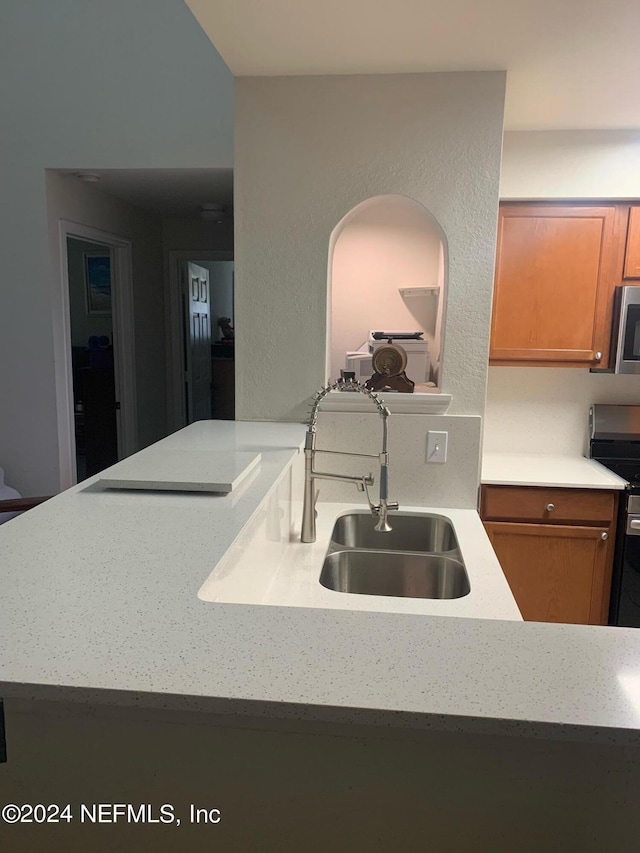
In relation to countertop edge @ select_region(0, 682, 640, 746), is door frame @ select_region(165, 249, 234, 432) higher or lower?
higher

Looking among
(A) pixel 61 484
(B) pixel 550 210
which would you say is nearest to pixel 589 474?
(B) pixel 550 210

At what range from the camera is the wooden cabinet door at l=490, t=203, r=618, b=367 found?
2615mm

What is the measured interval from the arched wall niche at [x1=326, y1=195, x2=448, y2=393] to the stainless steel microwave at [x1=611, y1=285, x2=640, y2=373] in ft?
2.51

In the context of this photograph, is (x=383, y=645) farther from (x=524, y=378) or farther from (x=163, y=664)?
(x=524, y=378)

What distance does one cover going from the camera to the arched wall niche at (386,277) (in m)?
2.71

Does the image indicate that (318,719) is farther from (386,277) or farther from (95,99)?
(95,99)

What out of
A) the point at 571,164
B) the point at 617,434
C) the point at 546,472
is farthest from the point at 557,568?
the point at 571,164

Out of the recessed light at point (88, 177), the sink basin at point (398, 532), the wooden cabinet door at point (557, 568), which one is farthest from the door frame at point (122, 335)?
the wooden cabinet door at point (557, 568)

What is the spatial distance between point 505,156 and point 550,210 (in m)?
0.30

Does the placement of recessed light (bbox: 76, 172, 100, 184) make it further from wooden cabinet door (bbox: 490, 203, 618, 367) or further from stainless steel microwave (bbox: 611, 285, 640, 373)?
stainless steel microwave (bbox: 611, 285, 640, 373)

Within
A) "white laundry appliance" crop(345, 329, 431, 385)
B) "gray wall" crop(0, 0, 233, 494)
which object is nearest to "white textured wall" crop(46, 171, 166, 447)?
"gray wall" crop(0, 0, 233, 494)

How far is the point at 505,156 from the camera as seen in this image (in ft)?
8.58

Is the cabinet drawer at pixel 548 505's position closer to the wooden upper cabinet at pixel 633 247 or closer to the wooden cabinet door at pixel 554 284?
the wooden cabinet door at pixel 554 284

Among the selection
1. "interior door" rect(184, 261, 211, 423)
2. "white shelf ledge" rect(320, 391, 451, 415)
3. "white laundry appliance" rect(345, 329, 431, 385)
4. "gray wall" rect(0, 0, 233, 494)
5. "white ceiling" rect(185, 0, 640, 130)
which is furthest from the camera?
"interior door" rect(184, 261, 211, 423)
